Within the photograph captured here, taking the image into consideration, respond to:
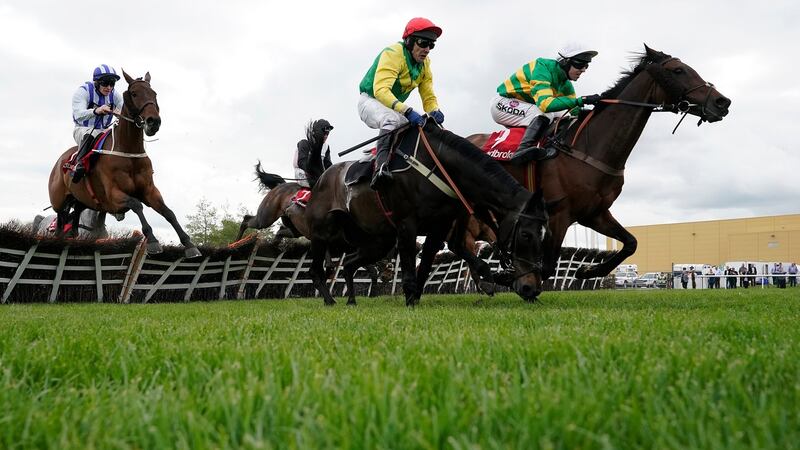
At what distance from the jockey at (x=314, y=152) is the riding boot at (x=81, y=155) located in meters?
3.69

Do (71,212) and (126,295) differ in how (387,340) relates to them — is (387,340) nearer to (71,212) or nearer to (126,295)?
(126,295)

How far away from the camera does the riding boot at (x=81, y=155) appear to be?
11.1 m

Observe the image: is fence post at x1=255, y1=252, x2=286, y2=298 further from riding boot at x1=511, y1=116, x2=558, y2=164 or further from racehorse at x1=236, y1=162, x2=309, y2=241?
riding boot at x1=511, y1=116, x2=558, y2=164

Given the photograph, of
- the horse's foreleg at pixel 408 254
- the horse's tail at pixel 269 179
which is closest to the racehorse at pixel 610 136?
the horse's foreleg at pixel 408 254

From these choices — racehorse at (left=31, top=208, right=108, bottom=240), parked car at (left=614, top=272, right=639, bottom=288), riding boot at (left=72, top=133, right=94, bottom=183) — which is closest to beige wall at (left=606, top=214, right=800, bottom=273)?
parked car at (left=614, top=272, right=639, bottom=288)

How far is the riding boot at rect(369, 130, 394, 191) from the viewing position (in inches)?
318

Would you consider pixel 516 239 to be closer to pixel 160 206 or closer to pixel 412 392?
pixel 412 392

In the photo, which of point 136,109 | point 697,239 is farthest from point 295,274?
point 697,239

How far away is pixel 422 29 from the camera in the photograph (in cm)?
820

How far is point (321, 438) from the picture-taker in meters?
1.64

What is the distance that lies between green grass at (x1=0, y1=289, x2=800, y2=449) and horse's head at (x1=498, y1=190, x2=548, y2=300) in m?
3.15

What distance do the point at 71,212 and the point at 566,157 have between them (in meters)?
10.7

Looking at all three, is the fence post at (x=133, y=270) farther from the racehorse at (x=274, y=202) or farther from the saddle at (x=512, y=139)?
the saddle at (x=512, y=139)

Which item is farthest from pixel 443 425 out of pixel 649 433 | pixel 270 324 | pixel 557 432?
pixel 270 324
